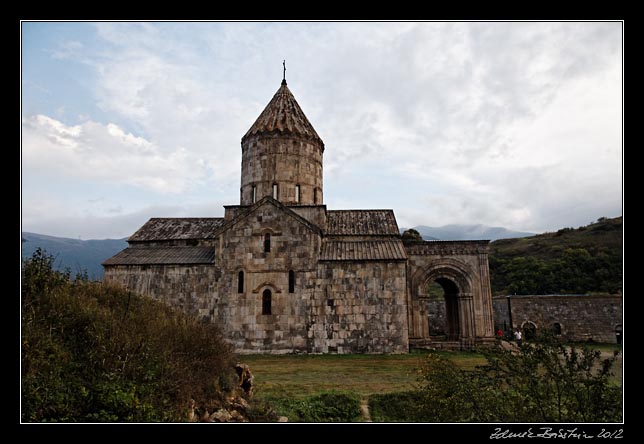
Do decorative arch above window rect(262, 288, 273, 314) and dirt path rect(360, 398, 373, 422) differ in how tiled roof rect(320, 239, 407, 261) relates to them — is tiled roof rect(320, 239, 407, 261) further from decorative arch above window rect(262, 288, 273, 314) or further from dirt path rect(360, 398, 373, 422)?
dirt path rect(360, 398, 373, 422)

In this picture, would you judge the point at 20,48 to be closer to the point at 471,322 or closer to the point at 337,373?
the point at 337,373

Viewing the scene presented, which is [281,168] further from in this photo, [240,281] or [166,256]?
[166,256]

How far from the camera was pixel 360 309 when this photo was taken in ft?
39.8

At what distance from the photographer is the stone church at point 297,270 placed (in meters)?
12.1

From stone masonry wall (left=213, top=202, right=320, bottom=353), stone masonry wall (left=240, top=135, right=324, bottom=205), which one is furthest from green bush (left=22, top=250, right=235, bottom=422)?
stone masonry wall (left=240, top=135, right=324, bottom=205)

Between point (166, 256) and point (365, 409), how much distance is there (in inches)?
369

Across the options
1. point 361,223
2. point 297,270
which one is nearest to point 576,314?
point 361,223

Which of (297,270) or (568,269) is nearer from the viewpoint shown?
(297,270)

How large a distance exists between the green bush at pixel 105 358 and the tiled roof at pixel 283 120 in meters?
9.15

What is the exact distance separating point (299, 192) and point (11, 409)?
11.8m

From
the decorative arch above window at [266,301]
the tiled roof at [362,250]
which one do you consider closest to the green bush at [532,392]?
the tiled roof at [362,250]

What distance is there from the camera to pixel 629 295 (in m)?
3.20

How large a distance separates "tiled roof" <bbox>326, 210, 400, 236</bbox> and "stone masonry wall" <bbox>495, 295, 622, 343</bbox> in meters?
7.23

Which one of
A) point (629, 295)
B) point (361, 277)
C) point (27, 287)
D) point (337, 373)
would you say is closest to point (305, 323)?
point (361, 277)
